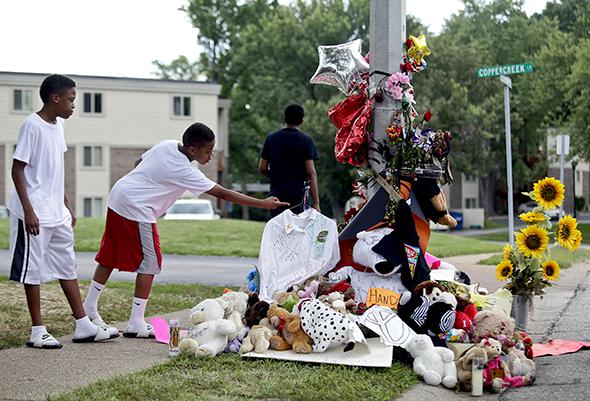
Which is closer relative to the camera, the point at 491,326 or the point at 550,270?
the point at 491,326

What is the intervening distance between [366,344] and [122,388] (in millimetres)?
1827

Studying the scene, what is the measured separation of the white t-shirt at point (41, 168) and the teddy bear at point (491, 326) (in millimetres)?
3219

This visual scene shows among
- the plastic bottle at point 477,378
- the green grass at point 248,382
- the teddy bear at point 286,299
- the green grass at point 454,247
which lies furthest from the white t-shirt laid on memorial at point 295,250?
the green grass at point 454,247

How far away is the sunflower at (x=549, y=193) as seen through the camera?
7711mm

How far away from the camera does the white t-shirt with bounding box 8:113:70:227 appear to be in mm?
6699

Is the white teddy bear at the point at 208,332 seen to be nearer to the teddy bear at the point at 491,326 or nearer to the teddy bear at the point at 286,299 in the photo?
the teddy bear at the point at 286,299

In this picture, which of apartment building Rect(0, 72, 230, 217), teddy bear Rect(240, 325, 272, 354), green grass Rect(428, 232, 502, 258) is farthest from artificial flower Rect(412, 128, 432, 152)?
apartment building Rect(0, 72, 230, 217)

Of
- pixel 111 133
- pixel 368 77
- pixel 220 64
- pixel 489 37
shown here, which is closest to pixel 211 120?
pixel 111 133

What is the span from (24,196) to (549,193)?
4298 millimetres

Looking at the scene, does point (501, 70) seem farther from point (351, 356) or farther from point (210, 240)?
point (210, 240)

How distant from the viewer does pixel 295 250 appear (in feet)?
26.2

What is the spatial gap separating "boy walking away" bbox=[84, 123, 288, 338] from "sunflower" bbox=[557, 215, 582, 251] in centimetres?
245

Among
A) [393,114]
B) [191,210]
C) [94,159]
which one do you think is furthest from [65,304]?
[94,159]

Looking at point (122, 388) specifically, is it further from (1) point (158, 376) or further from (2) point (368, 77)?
(2) point (368, 77)
